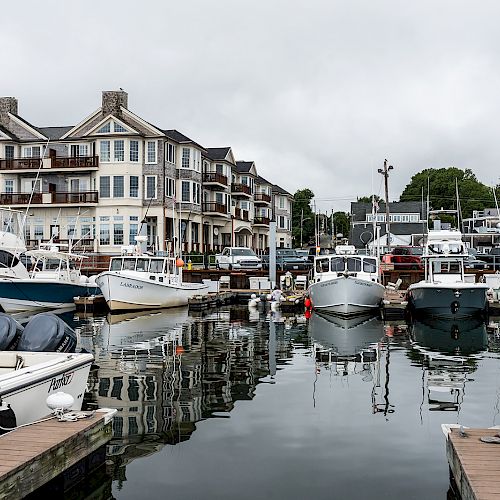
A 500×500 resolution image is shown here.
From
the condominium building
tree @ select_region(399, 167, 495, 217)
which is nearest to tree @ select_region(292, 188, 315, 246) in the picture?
tree @ select_region(399, 167, 495, 217)

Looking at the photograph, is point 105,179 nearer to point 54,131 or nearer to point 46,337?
point 54,131

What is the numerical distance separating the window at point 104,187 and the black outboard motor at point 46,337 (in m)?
44.2

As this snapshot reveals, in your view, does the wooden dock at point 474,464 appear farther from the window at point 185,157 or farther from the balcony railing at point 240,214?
the balcony railing at point 240,214

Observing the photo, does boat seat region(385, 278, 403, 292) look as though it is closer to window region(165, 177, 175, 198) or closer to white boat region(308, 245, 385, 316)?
white boat region(308, 245, 385, 316)

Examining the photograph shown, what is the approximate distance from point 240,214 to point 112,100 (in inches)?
763

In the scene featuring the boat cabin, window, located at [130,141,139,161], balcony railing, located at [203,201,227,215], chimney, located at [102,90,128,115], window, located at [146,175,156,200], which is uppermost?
chimney, located at [102,90,128,115]

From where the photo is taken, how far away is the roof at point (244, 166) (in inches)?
2942

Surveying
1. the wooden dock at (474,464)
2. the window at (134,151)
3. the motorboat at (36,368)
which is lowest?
the wooden dock at (474,464)

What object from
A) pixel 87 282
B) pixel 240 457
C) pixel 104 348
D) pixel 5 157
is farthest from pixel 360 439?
pixel 5 157

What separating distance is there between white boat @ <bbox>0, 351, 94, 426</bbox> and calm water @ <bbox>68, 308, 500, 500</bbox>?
1.14 metres

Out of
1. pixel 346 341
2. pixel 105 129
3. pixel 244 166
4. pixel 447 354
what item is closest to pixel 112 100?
pixel 105 129

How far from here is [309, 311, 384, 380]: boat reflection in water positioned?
1730 cm

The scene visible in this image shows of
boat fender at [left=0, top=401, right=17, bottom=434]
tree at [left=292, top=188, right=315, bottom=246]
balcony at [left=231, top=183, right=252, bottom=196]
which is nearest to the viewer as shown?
boat fender at [left=0, top=401, right=17, bottom=434]

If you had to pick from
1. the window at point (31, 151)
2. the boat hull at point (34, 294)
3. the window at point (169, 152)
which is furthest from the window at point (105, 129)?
the boat hull at point (34, 294)
